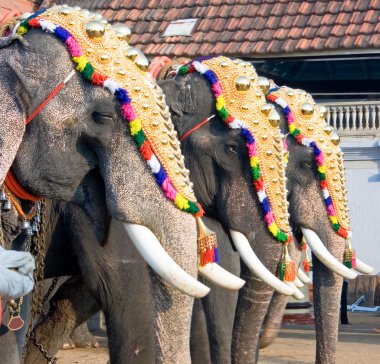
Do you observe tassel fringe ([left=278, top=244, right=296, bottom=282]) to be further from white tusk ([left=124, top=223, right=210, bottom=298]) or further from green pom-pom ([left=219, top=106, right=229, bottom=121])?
white tusk ([left=124, top=223, right=210, bottom=298])

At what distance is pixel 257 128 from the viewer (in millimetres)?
6527

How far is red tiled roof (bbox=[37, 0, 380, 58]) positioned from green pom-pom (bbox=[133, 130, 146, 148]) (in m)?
11.3

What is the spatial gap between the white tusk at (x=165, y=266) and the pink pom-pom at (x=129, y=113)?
0.43 meters

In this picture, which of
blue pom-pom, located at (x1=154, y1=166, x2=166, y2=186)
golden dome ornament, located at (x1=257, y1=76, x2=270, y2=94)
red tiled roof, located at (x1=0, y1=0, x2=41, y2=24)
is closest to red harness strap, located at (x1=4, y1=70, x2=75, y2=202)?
blue pom-pom, located at (x1=154, y1=166, x2=166, y2=186)

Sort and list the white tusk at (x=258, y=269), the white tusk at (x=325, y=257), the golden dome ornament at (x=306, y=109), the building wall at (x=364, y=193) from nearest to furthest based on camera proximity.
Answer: the white tusk at (x=258, y=269), the white tusk at (x=325, y=257), the golden dome ornament at (x=306, y=109), the building wall at (x=364, y=193)

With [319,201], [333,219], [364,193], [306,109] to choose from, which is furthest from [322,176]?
[364,193]

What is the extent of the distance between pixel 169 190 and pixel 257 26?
12.1 m

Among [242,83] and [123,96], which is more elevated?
[242,83]

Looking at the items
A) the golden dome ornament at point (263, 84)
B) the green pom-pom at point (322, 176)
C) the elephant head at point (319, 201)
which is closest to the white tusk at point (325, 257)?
the elephant head at point (319, 201)

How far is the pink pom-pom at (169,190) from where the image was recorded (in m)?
4.41

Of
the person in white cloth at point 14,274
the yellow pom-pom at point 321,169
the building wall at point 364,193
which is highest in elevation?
the building wall at point 364,193

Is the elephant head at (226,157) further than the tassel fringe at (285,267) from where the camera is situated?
No

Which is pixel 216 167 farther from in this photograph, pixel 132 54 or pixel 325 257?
pixel 132 54

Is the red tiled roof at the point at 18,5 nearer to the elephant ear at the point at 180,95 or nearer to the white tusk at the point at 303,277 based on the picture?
the elephant ear at the point at 180,95
